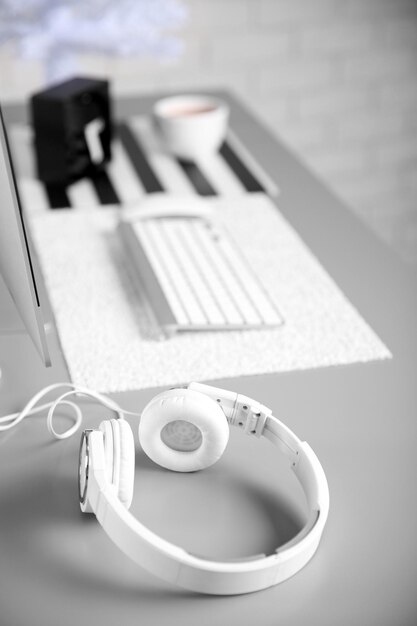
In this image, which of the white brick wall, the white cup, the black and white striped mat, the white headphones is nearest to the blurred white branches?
the white brick wall

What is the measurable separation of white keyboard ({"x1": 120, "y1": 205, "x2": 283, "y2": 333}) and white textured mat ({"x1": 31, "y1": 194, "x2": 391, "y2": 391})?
0.07ft

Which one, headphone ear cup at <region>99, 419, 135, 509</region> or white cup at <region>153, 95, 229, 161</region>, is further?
white cup at <region>153, 95, 229, 161</region>

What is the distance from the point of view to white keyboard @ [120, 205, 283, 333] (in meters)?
0.97

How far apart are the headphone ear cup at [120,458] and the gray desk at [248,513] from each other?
5cm

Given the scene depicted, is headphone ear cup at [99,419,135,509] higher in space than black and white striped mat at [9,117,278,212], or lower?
higher

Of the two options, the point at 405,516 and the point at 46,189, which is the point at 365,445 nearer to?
the point at 405,516

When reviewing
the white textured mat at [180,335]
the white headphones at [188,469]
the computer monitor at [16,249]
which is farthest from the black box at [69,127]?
the white headphones at [188,469]

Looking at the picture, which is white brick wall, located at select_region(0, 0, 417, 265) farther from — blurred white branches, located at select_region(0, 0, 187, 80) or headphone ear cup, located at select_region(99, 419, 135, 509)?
headphone ear cup, located at select_region(99, 419, 135, 509)

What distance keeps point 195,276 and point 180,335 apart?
12 centimetres

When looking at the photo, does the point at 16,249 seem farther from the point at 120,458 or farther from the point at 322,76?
the point at 322,76

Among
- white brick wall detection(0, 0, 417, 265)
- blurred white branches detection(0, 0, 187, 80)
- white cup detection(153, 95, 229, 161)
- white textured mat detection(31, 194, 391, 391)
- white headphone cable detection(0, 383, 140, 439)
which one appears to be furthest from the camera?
white brick wall detection(0, 0, 417, 265)

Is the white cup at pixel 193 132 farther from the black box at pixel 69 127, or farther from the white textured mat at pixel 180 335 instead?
the white textured mat at pixel 180 335

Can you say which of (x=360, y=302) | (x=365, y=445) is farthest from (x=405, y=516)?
(x=360, y=302)

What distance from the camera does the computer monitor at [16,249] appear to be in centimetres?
68
